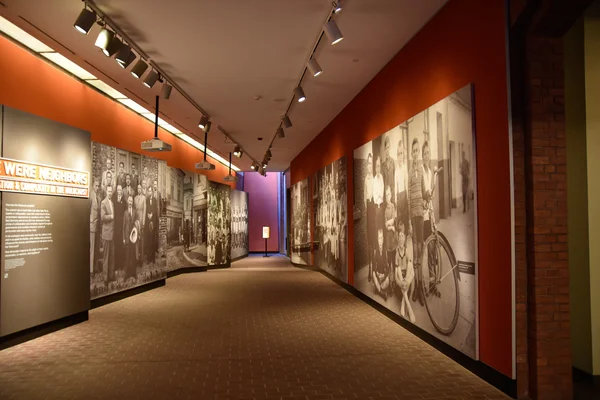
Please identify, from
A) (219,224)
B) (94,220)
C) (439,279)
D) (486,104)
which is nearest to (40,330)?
(94,220)

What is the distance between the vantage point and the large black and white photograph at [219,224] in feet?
53.6

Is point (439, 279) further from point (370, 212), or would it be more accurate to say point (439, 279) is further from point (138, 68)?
point (138, 68)

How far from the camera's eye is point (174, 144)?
1449 cm

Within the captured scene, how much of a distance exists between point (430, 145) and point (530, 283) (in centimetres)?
211

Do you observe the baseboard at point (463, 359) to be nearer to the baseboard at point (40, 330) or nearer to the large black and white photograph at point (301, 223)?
the baseboard at point (40, 330)

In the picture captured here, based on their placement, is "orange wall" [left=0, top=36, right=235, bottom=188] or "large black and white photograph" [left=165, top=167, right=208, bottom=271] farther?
"large black and white photograph" [left=165, top=167, right=208, bottom=271]

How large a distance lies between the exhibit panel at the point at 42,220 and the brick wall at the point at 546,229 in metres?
5.75

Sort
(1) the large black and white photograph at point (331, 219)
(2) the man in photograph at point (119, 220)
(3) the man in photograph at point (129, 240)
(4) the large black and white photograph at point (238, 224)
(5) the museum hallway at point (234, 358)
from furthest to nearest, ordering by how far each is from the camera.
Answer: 1. (4) the large black and white photograph at point (238, 224)
2. (1) the large black and white photograph at point (331, 219)
3. (3) the man in photograph at point (129, 240)
4. (2) the man in photograph at point (119, 220)
5. (5) the museum hallway at point (234, 358)

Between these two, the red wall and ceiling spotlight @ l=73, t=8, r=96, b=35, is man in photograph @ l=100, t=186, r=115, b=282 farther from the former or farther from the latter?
the red wall

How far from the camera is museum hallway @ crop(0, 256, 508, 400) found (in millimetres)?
4211

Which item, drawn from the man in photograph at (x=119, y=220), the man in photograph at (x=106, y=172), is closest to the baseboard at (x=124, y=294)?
the man in photograph at (x=119, y=220)

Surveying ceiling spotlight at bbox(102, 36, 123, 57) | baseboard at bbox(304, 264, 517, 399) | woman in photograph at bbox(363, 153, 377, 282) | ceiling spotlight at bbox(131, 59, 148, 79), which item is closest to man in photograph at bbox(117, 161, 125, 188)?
ceiling spotlight at bbox(131, 59, 148, 79)

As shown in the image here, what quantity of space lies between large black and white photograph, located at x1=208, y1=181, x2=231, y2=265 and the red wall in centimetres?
758

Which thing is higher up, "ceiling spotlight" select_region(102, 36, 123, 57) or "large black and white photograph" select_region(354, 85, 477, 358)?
"ceiling spotlight" select_region(102, 36, 123, 57)
